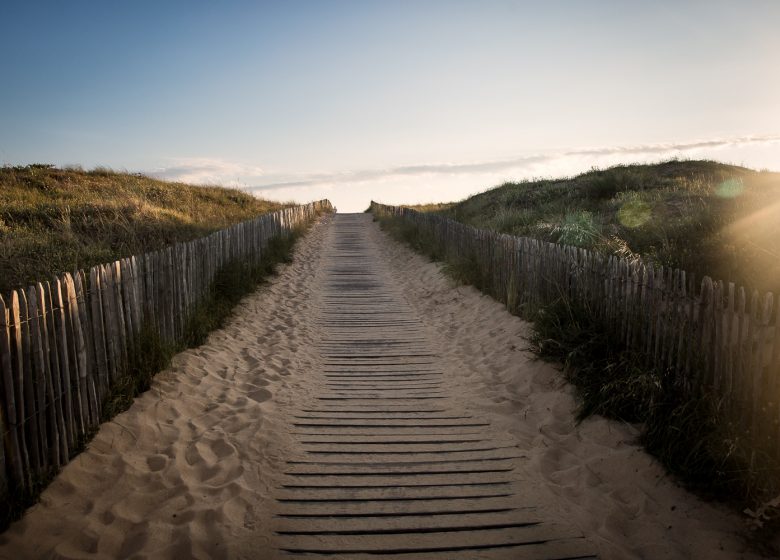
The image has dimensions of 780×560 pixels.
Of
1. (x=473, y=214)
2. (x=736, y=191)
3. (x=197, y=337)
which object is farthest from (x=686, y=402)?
(x=473, y=214)

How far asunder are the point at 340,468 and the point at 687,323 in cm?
324

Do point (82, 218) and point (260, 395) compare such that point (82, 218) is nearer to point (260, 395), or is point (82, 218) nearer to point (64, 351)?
point (260, 395)

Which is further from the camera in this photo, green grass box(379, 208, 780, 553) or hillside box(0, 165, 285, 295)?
hillside box(0, 165, 285, 295)

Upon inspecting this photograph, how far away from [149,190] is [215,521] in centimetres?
2155

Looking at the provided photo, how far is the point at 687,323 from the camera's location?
14.9ft

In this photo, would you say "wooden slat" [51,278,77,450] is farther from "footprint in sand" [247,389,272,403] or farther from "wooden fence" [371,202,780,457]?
"wooden fence" [371,202,780,457]

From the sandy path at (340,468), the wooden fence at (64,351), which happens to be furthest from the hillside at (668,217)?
the wooden fence at (64,351)

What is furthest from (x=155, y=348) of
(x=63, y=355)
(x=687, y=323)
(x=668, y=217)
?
(x=668, y=217)

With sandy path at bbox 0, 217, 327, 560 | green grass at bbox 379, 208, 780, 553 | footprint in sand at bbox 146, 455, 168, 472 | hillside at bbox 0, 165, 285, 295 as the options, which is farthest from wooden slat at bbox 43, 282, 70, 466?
green grass at bbox 379, 208, 780, 553

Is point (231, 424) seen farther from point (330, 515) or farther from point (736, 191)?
point (736, 191)

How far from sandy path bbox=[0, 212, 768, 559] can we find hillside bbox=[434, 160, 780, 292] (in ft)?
8.85

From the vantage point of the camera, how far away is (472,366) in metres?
6.62

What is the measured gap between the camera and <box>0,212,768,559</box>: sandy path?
3.33m

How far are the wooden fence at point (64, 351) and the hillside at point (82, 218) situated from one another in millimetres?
1917
